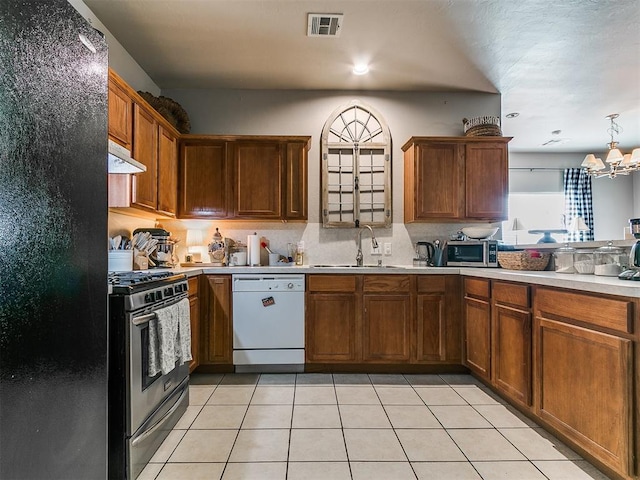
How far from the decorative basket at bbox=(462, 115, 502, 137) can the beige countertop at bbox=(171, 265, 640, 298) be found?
1.41 metres

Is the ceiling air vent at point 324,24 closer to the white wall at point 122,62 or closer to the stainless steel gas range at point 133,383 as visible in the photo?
the white wall at point 122,62

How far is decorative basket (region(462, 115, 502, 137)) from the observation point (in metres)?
3.54

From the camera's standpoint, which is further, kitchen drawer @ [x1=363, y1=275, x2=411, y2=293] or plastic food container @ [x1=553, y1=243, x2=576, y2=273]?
kitchen drawer @ [x1=363, y1=275, x2=411, y2=293]

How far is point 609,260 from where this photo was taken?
87.4 inches

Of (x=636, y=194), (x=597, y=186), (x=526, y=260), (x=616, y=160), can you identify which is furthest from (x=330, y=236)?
(x=636, y=194)

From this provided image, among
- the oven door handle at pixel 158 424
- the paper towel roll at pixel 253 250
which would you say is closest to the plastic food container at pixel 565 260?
the paper towel roll at pixel 253 250

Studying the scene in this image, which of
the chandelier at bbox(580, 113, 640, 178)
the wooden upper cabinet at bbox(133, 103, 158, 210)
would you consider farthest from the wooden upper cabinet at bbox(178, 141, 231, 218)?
the chandelier at bbox(580, 113, 640, 178)

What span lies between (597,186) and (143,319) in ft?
26.5

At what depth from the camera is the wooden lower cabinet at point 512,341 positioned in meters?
2.25

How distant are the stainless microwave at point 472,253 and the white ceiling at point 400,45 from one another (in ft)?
5.39

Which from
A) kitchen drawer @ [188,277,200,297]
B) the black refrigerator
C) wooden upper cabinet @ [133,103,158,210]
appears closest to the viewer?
the black refrigerator

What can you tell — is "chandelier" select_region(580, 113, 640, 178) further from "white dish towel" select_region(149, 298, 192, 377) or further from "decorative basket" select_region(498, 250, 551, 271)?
"white dish towel" select_region(149, 298, 192, 377)

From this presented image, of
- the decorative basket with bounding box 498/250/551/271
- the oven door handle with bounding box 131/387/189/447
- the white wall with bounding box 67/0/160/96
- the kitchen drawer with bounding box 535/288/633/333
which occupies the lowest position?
the oven door handle with bounding box 131/387/189/447

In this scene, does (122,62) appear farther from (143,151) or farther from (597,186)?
(597,186)
